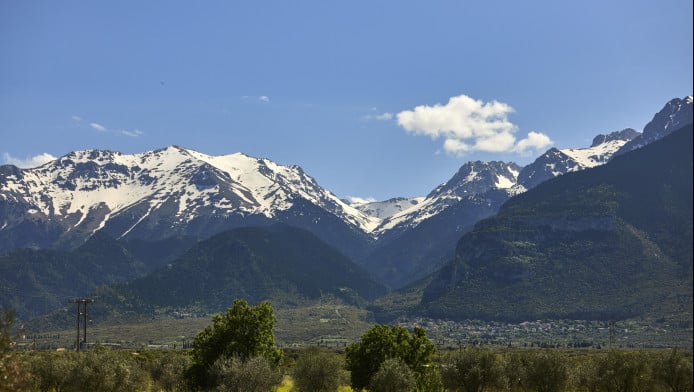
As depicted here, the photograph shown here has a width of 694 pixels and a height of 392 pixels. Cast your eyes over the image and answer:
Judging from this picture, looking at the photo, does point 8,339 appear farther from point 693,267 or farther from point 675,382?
point 675,382

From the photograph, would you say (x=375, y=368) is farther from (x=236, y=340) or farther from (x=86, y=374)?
(x=86, y=374)

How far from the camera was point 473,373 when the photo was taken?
94312 mm

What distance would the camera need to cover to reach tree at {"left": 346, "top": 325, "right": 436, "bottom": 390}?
9188 centimetres

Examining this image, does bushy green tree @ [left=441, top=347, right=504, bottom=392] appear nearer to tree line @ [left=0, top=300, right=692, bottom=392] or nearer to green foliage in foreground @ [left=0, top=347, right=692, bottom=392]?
green foliage in foreground @ [left=0, top=347, right=692, bottom=392]

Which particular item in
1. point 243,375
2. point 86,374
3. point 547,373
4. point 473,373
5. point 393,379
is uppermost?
point 86,374

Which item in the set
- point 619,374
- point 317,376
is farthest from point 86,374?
point 619,374

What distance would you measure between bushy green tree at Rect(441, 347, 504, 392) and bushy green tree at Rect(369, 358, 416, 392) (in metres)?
13.0

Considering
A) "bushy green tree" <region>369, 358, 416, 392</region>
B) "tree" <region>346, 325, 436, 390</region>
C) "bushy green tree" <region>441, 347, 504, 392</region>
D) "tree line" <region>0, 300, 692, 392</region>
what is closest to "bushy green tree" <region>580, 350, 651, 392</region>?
"tree line" <region>0, 300, 692, 392</region>

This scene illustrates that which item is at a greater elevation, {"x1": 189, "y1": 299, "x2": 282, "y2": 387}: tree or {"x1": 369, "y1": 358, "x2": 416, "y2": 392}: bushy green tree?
{"x1": 189, "y1": 299, "x2": 282, "y2": 387}: tree

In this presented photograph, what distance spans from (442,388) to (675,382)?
28848 mm

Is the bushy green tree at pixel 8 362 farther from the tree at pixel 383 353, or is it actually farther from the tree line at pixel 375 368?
the tree at pixel 383 353

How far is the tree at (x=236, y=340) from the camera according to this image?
90438mm

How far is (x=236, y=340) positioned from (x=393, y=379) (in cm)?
2250

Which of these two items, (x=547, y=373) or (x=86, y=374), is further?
(x=547, y=373)
